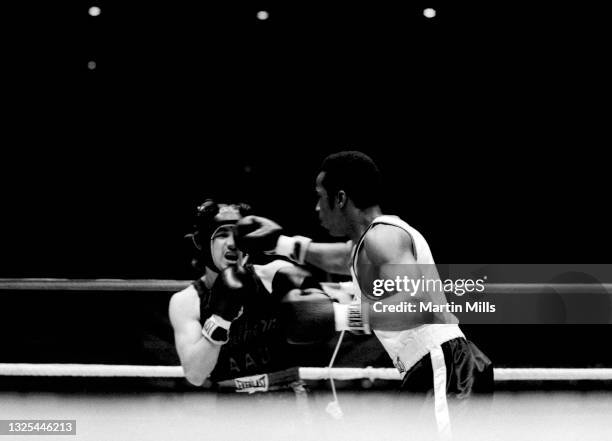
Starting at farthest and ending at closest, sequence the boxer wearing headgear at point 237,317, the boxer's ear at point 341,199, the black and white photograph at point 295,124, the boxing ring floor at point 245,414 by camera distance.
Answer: the black and white photograph at point 295,124 → the boxing ring floor at point 245,414 → the boxer wearing headgear at point 237,317 → the boxer's ear at point 341,199

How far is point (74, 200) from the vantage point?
6723 mm

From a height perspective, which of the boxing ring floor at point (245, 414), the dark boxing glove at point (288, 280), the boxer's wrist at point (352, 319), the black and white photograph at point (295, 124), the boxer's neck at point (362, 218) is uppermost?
the black and white photograph at point (295, 124)

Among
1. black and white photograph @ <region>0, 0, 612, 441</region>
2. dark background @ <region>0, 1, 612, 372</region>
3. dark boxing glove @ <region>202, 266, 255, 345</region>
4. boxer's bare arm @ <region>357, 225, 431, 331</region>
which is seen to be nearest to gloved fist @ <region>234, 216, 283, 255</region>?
dark boxing glove @ <region>202, 266, 255, 345</region>

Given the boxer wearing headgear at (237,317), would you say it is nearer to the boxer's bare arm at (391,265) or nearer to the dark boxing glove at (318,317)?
the dark boxing glove at (318,317)

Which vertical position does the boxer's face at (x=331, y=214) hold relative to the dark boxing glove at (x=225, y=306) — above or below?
above

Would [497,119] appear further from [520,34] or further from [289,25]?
[289,25]

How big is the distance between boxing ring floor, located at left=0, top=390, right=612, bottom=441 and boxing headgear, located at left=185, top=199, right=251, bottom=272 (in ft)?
1.52

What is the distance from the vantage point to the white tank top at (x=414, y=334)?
1.70m

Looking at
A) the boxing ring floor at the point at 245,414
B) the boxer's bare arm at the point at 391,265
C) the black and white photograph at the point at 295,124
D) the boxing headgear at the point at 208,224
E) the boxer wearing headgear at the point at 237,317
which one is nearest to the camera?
the boxer's bare arm at the point at 391,265

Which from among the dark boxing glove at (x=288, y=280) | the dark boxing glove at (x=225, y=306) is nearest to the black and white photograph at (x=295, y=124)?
the dark boxing glove at (x=288, y=280)

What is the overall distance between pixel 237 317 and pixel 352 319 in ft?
1.13

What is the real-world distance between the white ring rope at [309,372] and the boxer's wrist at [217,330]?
49cm

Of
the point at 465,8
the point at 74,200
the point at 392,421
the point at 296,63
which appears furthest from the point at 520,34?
the point at 392,421

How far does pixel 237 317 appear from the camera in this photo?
197 centimetres
